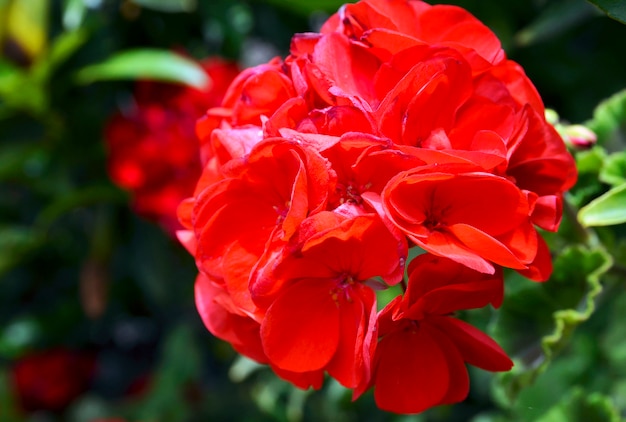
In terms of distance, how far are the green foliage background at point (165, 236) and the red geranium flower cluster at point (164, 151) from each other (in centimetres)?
6

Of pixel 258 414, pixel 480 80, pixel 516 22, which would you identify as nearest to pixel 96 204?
pixel 258 414

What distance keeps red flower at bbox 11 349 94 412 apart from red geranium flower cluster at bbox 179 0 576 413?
114cm

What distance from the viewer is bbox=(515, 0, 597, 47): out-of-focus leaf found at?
985mm

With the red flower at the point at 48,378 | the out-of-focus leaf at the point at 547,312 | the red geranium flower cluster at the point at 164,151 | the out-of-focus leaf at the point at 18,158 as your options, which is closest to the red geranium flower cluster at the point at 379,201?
the out-of-focus leaf at the point at 547,312

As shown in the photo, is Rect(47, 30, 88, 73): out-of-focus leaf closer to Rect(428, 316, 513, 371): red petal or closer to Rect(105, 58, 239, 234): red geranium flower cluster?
Rect(105, 58, 239, 234): red geranium flower cluster

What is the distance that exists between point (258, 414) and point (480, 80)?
101 centimetres

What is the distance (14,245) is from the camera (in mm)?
1479

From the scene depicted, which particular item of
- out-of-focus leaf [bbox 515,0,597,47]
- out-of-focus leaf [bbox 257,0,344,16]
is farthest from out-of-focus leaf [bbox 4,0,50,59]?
out-of-focus leaf [bbox 515,0,597,47]

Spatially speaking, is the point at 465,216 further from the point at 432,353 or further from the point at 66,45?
the point at 66,45

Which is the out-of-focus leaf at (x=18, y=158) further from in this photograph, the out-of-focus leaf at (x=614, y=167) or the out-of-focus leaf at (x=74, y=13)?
the out-of-focus leaf at (x=614, y=167)

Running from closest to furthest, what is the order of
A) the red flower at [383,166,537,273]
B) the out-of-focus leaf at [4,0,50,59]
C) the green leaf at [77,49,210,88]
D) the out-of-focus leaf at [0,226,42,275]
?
the red flower at [383,166,537,273] < the green leaf at [77,49,210,88] < the out-of-focus leaf at [4,0,50,59] < the out-of-focus leaf at [0,226,42,275]

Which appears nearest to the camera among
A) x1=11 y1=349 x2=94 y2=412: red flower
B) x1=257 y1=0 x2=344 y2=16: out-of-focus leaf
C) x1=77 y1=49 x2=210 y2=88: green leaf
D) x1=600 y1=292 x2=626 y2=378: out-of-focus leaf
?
x1=600 y1=292 x2=626 y2=378: out-of-focus leaf

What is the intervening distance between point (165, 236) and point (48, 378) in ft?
1.43

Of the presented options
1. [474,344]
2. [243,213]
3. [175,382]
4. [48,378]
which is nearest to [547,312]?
[474,344]
